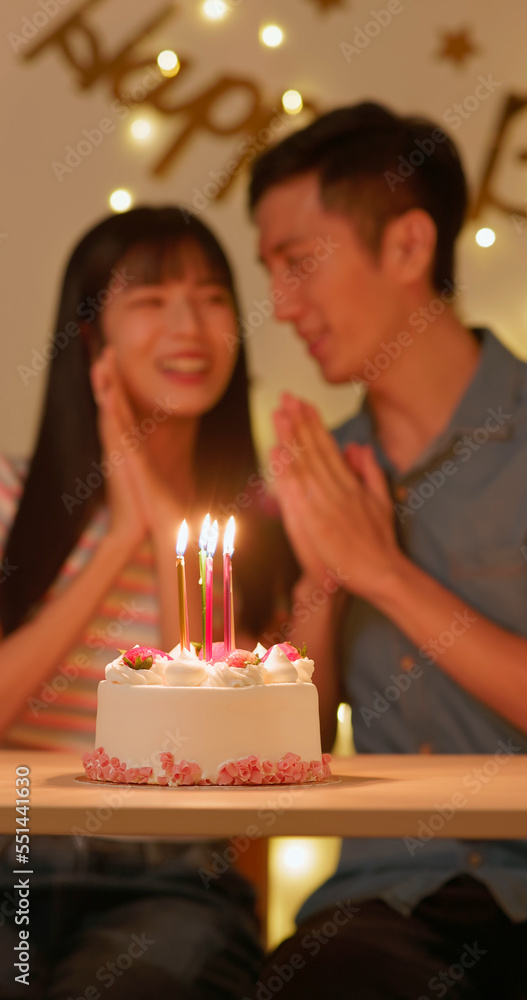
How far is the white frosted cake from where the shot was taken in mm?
1891

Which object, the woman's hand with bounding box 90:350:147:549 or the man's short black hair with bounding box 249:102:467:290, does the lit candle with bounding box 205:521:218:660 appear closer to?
the woman's hand with bounding box 90:350:147:549

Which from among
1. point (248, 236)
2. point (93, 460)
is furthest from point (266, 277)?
point (93, 460)

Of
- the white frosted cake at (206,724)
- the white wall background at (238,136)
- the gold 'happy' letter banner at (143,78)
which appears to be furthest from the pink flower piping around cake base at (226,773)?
the gold 'happy' letter banner at (143,78)

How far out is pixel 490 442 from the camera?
289 centimetres

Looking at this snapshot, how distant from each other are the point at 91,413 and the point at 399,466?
84 centimetres

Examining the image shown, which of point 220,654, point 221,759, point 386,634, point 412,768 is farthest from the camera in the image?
point 386,634

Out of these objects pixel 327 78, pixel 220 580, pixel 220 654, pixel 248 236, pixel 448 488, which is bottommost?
pixel 220 654

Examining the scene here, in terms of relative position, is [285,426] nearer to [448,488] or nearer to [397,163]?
[448,488]

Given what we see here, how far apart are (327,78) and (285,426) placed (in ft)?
3.12

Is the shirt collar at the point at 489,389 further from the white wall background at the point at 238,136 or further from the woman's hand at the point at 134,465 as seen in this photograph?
the woman's hand at the point at 134,465

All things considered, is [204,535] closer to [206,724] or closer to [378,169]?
[206,724]

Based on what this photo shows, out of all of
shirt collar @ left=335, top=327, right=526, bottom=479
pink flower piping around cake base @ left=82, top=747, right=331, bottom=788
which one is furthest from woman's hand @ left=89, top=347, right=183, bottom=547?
pink flower piping around cake base @ left=82, top=747, right=331, bottom=788

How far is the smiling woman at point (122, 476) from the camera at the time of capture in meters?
2.92

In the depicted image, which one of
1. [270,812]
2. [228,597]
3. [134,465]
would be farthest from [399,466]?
[270,812]
